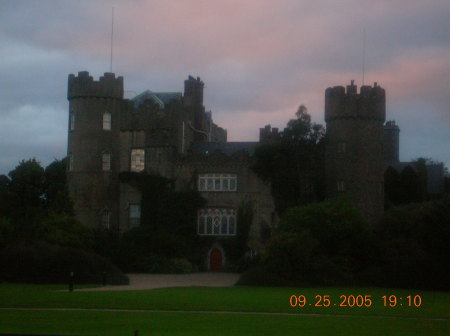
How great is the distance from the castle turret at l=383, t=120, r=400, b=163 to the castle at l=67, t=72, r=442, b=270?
28.7 metres

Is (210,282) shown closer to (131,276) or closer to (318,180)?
(131,276)

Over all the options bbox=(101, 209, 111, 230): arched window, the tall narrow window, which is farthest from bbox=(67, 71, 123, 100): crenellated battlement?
the tall narrow window

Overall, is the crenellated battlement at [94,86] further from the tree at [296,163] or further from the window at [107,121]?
the tree at [296,163]

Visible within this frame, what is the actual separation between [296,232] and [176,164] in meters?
15.1

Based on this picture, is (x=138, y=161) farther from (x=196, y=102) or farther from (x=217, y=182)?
(x=196, y=102)

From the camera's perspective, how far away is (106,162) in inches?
2532

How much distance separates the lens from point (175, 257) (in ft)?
199

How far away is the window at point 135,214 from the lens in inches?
2515

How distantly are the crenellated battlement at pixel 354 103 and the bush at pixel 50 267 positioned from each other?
22.1 meters

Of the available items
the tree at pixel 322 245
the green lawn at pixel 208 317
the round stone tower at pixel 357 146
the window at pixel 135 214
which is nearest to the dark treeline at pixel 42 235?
the window at pixel 135 214

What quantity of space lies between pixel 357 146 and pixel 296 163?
194 inches

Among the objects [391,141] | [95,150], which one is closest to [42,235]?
[95,150]

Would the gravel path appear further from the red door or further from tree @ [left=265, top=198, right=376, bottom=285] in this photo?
tree @ [left=265, top=198, right=376, bottom=285]

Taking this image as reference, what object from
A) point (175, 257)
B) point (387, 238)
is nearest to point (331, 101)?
point (387, 238)
